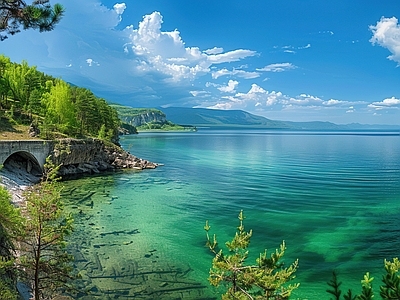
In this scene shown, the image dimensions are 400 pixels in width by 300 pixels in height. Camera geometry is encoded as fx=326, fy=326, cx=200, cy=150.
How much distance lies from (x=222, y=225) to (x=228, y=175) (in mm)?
32671

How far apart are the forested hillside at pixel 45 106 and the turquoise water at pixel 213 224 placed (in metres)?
15.9

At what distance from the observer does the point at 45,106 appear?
6944cm

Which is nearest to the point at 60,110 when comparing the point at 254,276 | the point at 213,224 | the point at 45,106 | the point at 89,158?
the point at 45,106

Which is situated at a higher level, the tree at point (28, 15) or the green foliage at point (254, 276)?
the tree at point (28, 15)

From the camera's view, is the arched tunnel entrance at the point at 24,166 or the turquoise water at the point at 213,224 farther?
the arched tunnel entrance at the point at 24,166

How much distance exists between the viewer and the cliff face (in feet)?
196

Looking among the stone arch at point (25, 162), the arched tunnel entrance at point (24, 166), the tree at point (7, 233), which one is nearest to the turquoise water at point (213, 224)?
the tree at point (7, 233)

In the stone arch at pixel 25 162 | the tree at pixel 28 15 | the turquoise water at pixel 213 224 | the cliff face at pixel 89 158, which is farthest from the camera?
the cliff face at pixel 89 158

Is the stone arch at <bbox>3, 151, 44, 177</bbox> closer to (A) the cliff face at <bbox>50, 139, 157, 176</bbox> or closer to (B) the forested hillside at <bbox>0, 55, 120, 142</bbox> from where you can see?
(A) the cliff face at <bbox>50, 139, 157, 176</bbox>

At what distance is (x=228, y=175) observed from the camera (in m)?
66.4

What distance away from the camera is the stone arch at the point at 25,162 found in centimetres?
5219

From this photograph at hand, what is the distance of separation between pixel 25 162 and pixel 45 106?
62.7ft

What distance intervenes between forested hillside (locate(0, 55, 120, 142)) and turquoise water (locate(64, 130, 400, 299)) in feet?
52.1

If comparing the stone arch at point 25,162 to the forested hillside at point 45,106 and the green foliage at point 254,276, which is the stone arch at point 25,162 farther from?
the green foliage at point 254,276
